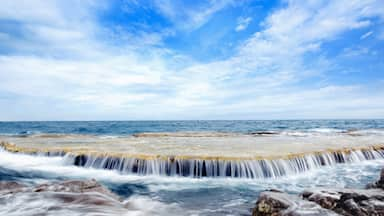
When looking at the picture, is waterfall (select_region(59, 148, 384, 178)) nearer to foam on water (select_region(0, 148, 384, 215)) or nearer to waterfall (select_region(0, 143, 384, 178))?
waterfall (select_region(0, 143, 384, 178))

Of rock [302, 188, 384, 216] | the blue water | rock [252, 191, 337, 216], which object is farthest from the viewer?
the blue water

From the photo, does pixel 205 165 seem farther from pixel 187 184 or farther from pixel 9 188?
pixel 9 188

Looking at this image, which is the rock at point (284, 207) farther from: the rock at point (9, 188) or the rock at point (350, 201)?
the rock at point (9, 188)

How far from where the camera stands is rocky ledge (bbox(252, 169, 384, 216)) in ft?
14.1

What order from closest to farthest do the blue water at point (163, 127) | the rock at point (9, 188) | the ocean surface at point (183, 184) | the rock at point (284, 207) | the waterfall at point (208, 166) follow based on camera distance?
the rock at point (284, 207), the ocean surface at point (183, 184), the rock at point (9, 188), the waterfall at point (208, 166), the blue water at point (163, 127)

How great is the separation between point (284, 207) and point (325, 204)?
92 cm

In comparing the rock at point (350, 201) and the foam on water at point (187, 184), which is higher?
the rock at point (350, 201)

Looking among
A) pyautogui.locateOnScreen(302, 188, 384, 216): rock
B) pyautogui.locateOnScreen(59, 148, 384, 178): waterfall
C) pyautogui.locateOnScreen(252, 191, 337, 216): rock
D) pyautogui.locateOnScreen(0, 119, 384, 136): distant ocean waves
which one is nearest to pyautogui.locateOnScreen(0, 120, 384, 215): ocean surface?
pyautogui.locateOnScreen(59, 148, 384, 178): waterfall

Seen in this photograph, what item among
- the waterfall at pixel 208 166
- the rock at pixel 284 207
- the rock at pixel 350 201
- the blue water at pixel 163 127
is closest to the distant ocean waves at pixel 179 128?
the blue water at pixel 163 127

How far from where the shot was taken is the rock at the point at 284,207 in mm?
4250

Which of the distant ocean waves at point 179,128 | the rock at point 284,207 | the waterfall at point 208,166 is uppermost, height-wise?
the distant ocean waves at point 179,128

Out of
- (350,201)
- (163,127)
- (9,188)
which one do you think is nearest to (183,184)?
(9,188)

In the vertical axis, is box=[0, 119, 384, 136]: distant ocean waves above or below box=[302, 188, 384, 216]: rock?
above

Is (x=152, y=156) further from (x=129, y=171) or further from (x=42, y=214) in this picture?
(x=42, y=214)
